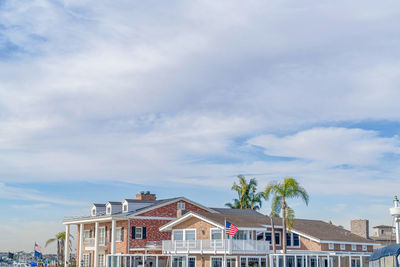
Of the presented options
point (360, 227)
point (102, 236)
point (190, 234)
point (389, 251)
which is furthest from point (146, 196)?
point (389, 251)

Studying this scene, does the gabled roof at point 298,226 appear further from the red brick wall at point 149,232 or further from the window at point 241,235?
the red brick wall at point 149,232

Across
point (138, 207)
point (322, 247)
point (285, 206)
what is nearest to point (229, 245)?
point (285, 206)

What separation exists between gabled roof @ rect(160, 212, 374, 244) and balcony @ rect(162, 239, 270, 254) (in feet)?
4.80

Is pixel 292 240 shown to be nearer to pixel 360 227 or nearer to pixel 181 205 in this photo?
pixel 360 227

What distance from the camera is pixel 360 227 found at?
54250 millimetres

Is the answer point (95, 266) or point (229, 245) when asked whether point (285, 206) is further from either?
point (95, 266)

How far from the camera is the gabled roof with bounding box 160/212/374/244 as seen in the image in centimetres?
4611

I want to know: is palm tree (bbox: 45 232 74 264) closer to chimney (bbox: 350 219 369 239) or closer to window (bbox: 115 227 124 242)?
window (bbox: 115 227 124 242)

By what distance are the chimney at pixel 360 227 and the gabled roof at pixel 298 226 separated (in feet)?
7.73

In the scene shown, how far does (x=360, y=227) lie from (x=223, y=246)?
18.0 meters

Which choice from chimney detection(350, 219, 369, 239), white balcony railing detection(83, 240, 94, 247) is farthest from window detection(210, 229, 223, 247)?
white balcony railing detection(83, 240, 94, 247)

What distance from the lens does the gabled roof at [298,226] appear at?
151ft

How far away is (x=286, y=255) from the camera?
44.7 meters

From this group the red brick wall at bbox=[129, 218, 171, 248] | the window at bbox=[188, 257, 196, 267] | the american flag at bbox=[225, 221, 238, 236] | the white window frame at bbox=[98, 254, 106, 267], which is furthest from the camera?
the white window frame at bbox=[98, 254, 106, 267]
